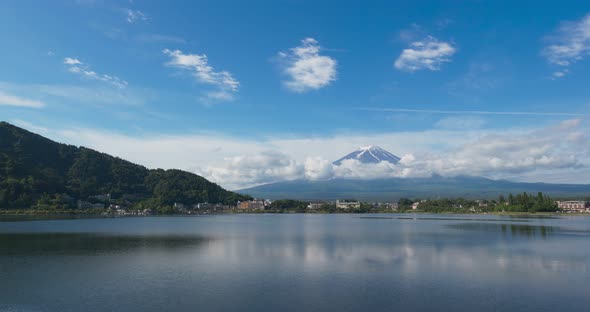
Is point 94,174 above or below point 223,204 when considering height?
above

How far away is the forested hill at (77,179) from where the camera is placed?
75.9 meters

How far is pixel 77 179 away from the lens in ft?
326

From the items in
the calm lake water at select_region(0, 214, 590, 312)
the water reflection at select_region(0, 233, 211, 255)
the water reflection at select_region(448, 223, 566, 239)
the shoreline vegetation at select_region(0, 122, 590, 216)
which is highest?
the shoreline vegetation at select_region(0, 122, 590, 216)

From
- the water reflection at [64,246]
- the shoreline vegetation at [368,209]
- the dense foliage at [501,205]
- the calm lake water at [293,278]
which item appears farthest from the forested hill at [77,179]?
the calm lake water at [293,278]

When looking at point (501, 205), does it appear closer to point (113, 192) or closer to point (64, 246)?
point (64, 246)

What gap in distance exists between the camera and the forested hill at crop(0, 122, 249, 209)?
2987 inches

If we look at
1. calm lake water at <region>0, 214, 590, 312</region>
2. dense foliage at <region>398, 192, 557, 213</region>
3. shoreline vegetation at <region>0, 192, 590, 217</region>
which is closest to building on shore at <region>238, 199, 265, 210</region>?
shoreline vegetation at <region>0, 192, 590, 217</region>

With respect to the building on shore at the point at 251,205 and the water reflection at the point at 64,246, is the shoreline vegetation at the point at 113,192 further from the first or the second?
the water reflection at the point at 64,246

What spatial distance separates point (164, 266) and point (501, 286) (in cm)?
1268

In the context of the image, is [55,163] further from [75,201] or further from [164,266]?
[164,266]

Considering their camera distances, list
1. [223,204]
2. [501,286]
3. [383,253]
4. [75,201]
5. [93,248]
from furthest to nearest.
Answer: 1. [223,204]
2. [75,201]
3. [93,248]
4. [383,253]
5. [501,286]

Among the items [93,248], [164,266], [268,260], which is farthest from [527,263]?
[93,248]

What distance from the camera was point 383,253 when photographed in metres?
21.6

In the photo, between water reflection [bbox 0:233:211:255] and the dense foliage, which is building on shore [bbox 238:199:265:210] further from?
water reflection [bbox 0:233:211:255]
